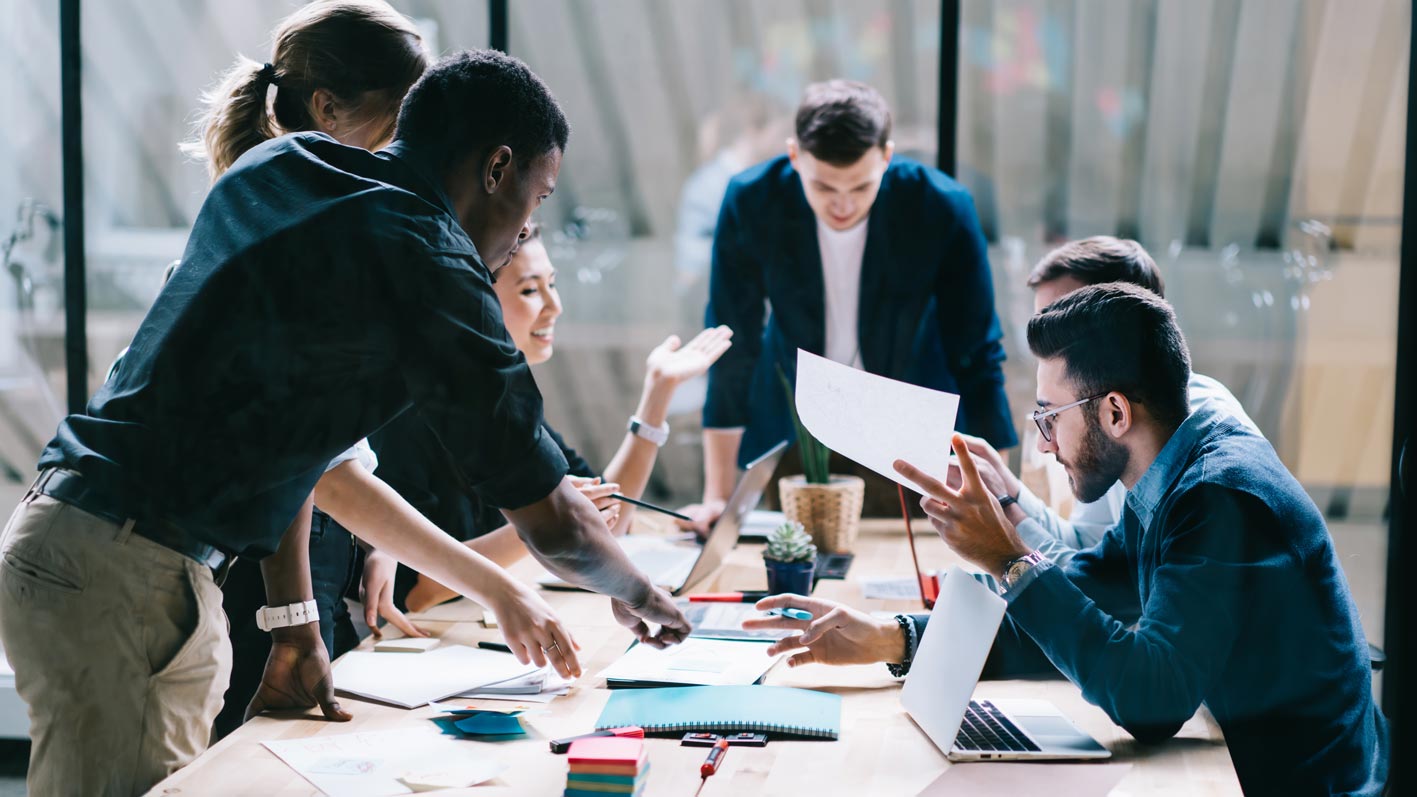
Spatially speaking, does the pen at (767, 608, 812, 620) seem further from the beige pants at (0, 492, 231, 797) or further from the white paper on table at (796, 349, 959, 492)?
the beige pants at (0, 492, 231, 797)

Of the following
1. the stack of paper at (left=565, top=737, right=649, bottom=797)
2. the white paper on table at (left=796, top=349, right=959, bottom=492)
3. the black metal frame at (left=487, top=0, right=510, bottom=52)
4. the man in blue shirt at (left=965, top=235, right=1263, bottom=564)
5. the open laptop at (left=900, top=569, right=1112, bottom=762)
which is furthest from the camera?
the black metal frame at (left=487, top=0, right=510, bottom=52)

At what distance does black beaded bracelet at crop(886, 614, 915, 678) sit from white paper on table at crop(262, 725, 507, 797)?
1.67 ft

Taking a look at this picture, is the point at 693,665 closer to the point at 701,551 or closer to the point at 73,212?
the point at 701,551

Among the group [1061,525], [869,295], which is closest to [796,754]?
[1061,525]

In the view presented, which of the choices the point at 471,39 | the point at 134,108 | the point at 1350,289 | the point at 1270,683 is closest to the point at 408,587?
the point at 1270,683

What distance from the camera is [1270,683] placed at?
127 cm

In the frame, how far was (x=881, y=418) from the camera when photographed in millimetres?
1361

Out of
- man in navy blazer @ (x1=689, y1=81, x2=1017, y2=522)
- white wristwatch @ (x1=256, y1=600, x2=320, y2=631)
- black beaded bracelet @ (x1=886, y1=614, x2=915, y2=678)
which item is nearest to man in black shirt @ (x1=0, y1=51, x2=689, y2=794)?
white wristwatch @ (x1=256, y1=600, x2=320, y2=631)

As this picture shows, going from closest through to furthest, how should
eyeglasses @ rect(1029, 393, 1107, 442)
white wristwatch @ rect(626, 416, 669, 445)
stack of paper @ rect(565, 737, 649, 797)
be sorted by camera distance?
1. stack of paper @ rect(565, 737, 649, 797)
2. eyeglasses @ rect(1029, 393, 1107, 442)
3. white wristwatch @ rect(626, 416, 669, 445)

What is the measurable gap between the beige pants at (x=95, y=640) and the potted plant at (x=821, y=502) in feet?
4.10

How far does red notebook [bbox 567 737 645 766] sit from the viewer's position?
1.08 metres

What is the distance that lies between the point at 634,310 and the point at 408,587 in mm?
2613

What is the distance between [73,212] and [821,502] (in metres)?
2.34

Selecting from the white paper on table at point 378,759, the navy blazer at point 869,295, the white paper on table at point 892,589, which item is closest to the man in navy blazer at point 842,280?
the navy blazer at point 869,295
